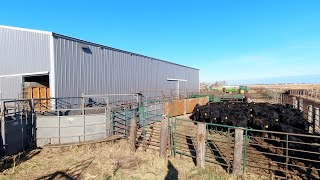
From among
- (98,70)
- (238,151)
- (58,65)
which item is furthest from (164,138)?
(98,70)

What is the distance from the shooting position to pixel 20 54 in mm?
16641

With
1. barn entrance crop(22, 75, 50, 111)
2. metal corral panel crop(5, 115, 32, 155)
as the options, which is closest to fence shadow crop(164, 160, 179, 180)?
metal corral panel crop(5, 115, 32, 155)

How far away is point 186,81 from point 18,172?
33.5 m

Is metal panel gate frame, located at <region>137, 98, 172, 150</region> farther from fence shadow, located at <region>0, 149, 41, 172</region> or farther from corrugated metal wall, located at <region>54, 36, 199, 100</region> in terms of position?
corrugated metal wall, located at <region>54, 36, 199, 100</region>

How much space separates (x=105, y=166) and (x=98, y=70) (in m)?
11.1

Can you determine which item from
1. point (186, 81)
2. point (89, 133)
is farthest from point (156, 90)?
point (89, 133)

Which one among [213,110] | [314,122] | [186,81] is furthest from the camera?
[186,81]

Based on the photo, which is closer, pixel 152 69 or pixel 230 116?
pixel 230 116

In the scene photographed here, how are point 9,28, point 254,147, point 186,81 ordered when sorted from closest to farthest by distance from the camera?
point 254,147 → point 9,28 → point 186,81

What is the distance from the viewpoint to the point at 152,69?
2723cm

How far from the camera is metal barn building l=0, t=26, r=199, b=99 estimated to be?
1502cm

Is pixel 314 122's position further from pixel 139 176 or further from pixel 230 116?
pixel 139 176

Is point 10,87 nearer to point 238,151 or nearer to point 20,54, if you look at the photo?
point 20,54

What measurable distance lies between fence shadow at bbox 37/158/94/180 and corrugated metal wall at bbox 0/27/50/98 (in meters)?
8.75
